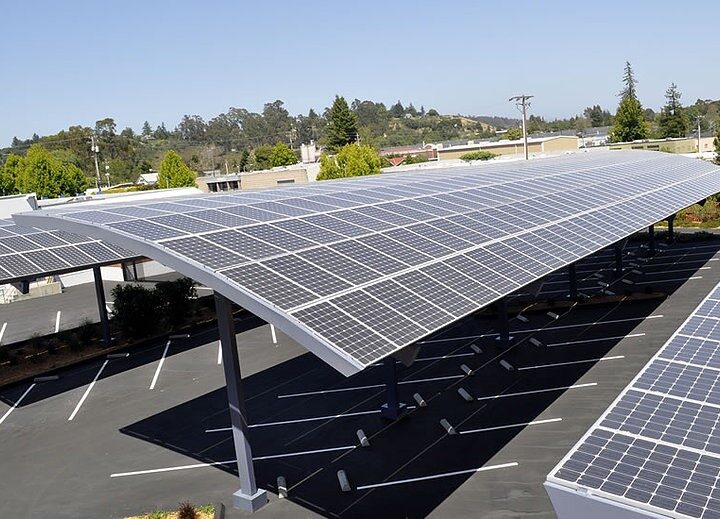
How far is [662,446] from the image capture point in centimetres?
749

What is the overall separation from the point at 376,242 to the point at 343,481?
547 centimetres

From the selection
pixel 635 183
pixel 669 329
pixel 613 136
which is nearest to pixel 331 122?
pixel 613 136

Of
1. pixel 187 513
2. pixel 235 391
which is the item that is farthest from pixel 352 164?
pixel 187 513

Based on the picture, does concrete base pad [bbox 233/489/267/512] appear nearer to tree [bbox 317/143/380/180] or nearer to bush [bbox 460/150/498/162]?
tree [bbox 317/143/380/180]

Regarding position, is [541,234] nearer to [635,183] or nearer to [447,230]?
[447,230]

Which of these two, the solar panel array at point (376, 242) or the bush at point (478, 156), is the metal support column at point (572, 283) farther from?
the bush at point (478, 156)

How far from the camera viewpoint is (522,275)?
1469 cm

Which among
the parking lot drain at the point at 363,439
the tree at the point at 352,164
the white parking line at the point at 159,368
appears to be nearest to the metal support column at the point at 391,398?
the parking lot drain at the point at 363,439

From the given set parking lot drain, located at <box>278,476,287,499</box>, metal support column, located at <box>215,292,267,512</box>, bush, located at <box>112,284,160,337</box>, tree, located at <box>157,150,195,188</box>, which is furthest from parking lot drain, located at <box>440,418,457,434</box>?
tree, located at <box>157,150,195,188</box>

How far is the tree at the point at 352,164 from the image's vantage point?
188 feet

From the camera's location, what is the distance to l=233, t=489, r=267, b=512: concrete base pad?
13039 millimetres

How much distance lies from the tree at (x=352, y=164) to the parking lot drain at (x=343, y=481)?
4404 cm

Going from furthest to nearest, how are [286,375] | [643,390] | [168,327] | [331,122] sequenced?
[331,122] < [168,327] < [286,375] < [643,390]

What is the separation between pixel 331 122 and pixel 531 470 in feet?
335
